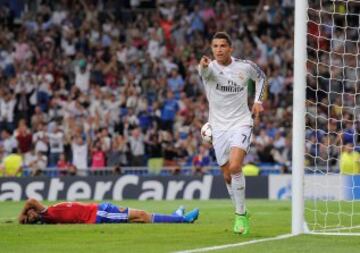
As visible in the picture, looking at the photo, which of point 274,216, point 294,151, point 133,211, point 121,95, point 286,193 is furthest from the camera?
point 121,95

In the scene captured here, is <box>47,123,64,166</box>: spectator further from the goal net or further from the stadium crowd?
the goal net

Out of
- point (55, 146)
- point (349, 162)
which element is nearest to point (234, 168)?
point (349, 162)

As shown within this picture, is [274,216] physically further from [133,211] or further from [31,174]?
[31,174]

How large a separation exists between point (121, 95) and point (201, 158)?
3896 millimetres

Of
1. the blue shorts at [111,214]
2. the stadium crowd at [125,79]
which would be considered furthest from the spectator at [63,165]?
the blue shorts at [111,214]

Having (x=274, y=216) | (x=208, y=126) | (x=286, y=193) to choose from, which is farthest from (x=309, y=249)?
(x=286, y=193)

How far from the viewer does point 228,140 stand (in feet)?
43.3

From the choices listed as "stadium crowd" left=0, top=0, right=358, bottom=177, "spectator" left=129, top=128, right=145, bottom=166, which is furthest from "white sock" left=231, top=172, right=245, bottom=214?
"spectator" left=129, top=128, right=145, bottom=166

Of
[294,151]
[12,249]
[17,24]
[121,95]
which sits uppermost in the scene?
[17,24]

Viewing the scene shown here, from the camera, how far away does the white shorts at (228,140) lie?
13.0 meters

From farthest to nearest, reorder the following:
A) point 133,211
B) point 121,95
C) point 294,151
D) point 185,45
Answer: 1. point 185,45
2. point 121,95
3. point 133,211
4. point 294,151

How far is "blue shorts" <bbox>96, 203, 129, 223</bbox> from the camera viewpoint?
47.3 feet

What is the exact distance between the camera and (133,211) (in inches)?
573

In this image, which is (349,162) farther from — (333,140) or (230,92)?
(230,92)
